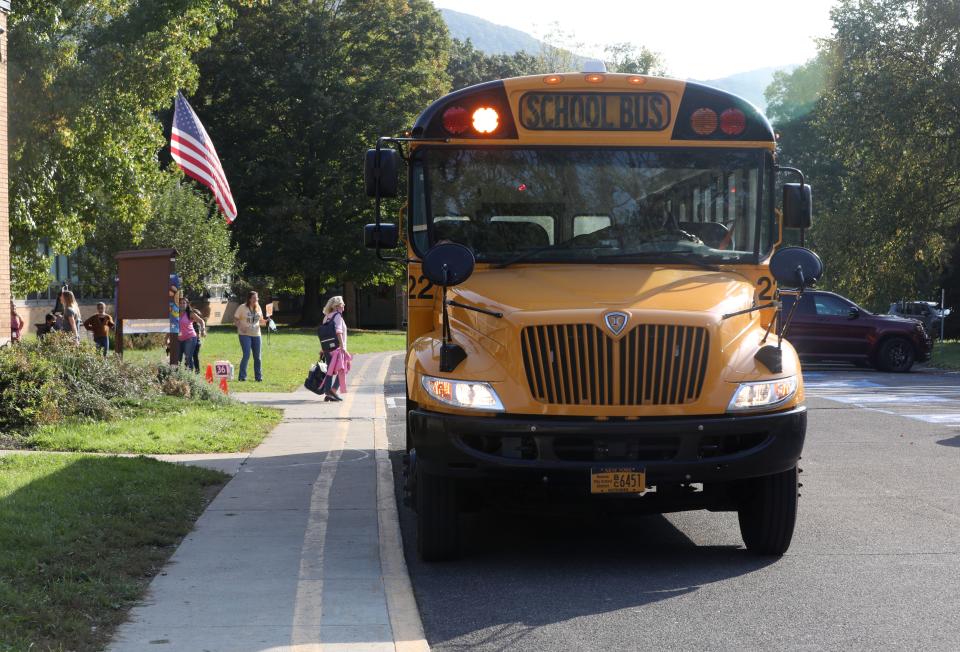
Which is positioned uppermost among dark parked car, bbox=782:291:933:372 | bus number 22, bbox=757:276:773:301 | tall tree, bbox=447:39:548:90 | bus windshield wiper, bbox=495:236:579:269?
tall tree, bbox=447:39:548:90

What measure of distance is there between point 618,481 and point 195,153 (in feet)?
51.1

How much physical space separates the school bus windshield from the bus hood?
208mm

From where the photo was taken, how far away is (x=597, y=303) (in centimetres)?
689

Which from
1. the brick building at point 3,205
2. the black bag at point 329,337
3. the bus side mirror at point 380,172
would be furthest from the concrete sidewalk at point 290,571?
the brick building at point 3,205

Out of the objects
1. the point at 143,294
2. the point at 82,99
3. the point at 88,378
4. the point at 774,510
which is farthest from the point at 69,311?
the point at 774,510

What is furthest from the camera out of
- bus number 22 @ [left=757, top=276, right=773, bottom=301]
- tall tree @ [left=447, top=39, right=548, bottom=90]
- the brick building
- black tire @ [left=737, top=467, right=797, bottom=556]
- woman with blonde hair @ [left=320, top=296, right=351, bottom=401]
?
tall tree @ [left=447, top=39, right=548, bottom=90]

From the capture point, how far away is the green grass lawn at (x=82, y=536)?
551 centimetres

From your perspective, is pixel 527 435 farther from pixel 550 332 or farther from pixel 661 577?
pixel 661 577

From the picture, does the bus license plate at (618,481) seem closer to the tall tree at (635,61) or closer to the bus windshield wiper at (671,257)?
the bus windshield wiper at (671,257)

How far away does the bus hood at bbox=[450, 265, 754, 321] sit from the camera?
6918mm

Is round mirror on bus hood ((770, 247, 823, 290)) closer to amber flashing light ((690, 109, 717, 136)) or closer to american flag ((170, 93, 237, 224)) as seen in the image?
Result: amber flashing light ((690, 109, 717, 136))

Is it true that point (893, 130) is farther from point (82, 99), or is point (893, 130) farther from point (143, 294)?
point (143, 294)

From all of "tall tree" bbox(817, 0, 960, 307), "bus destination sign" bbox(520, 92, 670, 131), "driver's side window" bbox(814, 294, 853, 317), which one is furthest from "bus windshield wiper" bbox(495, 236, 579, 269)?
"tall tree" bbox(817, 0, 960, 307)

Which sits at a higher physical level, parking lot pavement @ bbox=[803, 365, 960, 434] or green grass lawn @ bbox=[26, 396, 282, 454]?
green grass lawn @ bbox=[26, 396, 282, 454]
